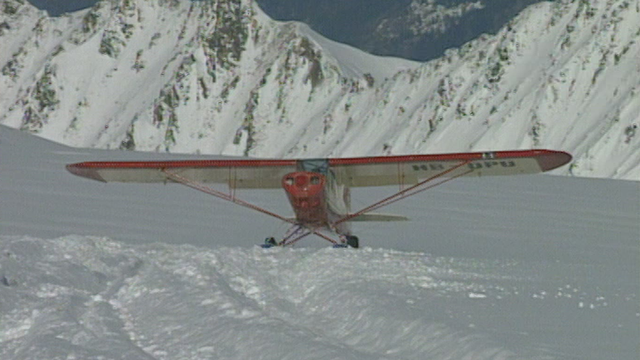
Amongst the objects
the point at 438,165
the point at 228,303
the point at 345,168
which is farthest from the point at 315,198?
the point at 228,303

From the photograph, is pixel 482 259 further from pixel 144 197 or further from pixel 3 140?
pixel 3 140

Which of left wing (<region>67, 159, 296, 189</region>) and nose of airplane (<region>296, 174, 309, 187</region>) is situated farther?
left wing (<region>67, 159, 296, 189</region>)

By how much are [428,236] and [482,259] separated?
6697 millimetres

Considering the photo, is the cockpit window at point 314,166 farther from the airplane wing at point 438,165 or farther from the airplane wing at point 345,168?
the airplane wing at point 438,165

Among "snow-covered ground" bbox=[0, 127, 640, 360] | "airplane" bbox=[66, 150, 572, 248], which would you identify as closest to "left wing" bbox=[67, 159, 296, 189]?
"airplane" bbox=[66, 150, 572, 248]

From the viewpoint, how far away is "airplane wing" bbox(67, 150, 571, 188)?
78.2 ft

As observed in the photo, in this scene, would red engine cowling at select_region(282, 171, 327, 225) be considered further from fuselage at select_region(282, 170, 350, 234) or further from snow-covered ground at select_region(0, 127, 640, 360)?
snow-covered ground at select_region(0, 127, 640, 360)

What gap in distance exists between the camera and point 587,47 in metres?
193

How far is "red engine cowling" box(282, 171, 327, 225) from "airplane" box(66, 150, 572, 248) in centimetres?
2

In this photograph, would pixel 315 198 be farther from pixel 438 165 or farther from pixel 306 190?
pixel 438 165

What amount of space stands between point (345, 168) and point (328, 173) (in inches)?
67.1

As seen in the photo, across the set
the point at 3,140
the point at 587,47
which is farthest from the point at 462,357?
the point at 587,47

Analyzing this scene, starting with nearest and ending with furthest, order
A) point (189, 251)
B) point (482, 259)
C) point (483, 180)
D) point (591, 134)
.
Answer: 1. point (189, 251)
2. point (482, 259)
3. point (483, 180)
4. point (591, 134)

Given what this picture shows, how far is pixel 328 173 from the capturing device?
23.0m
